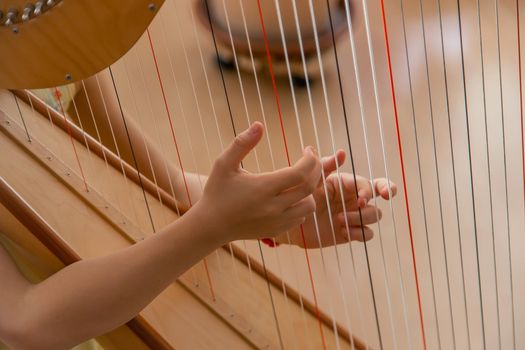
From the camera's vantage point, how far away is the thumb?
800 millimetres

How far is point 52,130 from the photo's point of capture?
1.42 meters

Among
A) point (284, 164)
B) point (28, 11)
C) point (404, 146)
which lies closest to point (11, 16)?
point (28, 11)

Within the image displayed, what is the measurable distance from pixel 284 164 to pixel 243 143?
1.41 m

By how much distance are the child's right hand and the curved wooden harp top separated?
0.53 feet

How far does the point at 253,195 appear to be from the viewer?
83 cm

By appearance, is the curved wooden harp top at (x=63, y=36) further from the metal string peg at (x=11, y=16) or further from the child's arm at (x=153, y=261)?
the child's arm at (x=153, y=261)

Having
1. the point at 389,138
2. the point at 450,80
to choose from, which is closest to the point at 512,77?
the point at 450,80

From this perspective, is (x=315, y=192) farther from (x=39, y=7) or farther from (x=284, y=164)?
(x=284, y=164)

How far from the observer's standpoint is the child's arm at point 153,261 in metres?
0.83

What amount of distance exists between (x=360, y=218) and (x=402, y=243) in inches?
45.4

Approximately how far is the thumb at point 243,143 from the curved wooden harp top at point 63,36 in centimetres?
15

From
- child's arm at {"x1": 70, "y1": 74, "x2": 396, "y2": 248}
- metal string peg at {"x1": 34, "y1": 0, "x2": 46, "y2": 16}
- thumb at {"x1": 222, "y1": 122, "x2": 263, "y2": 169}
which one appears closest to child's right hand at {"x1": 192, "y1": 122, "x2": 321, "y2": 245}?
thumb at {"x1": 222, "y1": 122, "x2": 263, "y2": 169}

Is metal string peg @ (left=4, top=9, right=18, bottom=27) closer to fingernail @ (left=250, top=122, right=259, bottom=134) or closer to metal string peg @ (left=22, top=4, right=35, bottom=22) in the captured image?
metal string peg @ (left=22, top=4, right=35, bottom=22)

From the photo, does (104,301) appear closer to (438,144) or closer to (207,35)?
(438,144)
